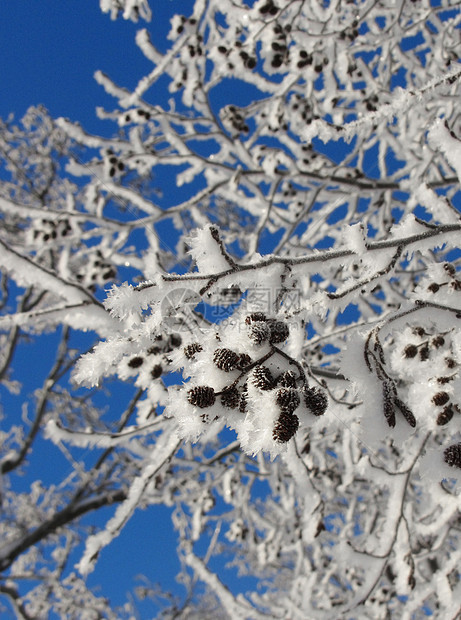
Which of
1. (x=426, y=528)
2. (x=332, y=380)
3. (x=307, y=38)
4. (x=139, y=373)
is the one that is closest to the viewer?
(x=139, y=373)

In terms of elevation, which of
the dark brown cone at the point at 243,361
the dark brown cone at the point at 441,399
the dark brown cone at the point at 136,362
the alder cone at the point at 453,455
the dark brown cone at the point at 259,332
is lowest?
the alder cone at the point at 453,455

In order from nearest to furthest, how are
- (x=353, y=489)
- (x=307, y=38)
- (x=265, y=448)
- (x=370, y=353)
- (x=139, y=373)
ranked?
(x=265, y=448), (x=370, y=353), (x=139, y=373), (x=307, y=38), (x=353, y=489)

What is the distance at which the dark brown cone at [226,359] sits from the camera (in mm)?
975

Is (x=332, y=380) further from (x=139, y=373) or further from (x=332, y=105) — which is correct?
(x=332, y=105)

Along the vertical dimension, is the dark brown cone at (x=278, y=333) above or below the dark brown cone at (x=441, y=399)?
above

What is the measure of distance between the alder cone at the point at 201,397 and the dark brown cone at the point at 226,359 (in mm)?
59

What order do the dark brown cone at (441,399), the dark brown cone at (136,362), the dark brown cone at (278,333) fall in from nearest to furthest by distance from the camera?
the dark brown cone at (278,333) → the dark brown cone at (441,399) → the dark brown cone at (136,362)

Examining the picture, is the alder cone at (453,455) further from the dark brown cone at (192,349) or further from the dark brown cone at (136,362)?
the dark brown cone at (136,362)

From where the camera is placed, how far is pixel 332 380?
187 cm

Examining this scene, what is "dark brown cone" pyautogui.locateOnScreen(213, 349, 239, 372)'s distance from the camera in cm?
98

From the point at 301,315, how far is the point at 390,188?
287cm

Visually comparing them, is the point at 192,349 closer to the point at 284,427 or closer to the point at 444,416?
the point at 284,427

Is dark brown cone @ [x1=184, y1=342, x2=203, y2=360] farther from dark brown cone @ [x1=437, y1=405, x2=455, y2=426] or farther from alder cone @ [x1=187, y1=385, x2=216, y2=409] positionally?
dark brown cone @ [x1=437, y1=405, x2=455, y2=426]

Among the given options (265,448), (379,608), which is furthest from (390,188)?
(379,608)
